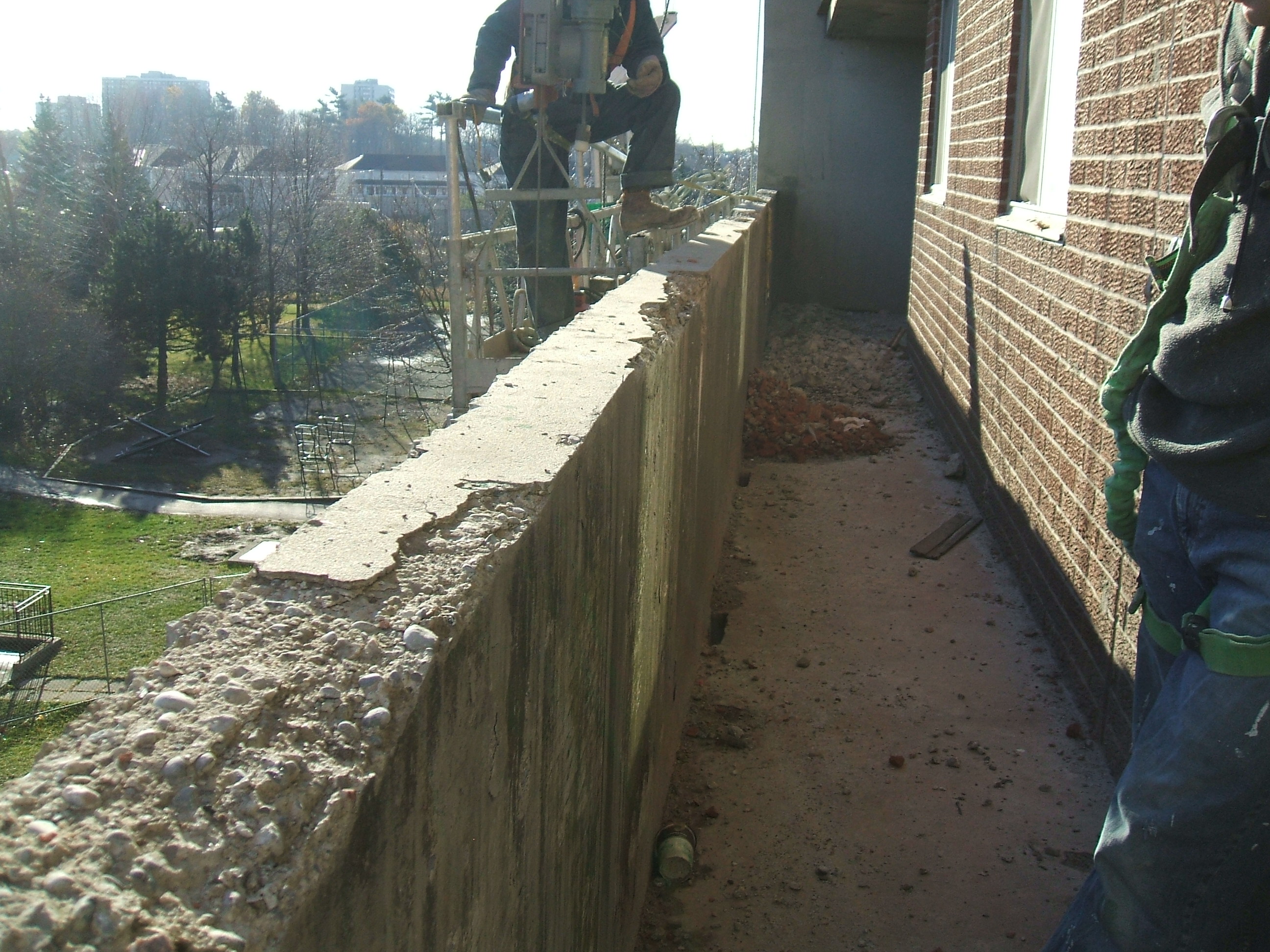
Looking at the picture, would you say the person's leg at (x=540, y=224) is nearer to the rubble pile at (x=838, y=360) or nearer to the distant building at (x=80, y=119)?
the rubble pile at (x=838, y=360)

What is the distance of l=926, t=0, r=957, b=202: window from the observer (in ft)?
27.3

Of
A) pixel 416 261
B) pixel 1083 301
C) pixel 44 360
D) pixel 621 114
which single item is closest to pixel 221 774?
pixel 1083 301

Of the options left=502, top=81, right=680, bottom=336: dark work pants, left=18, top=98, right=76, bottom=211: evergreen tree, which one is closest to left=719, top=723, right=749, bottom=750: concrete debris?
left=502, top=81, right=680, bottom=336: dark work pants

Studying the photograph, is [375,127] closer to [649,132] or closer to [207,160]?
[207,160]

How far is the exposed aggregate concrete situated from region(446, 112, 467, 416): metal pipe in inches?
249

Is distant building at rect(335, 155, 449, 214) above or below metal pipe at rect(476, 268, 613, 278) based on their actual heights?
above

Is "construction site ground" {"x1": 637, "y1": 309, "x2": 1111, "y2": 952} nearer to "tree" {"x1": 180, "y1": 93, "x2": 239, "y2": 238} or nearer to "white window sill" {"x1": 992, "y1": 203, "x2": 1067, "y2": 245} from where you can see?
"white window sill" {"x1": 992, "y1": 203, "x2": 1067, "y2": 245}

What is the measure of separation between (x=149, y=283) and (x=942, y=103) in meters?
32.0

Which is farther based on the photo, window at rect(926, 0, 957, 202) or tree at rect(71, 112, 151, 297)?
tree at rect(71, 112, 151, 297)

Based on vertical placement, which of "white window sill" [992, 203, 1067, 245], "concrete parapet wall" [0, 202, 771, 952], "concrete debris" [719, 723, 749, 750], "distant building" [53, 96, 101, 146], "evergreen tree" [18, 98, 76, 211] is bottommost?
"concrete debris" [719, 723, 749, 750]

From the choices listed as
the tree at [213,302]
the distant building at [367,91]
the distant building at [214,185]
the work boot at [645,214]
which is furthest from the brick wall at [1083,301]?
the distant building at [367,91]

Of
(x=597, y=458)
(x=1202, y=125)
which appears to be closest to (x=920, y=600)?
(x=1202, y=125)

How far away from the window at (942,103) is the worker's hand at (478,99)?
3478 mm

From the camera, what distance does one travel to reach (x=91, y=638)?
20406mm
